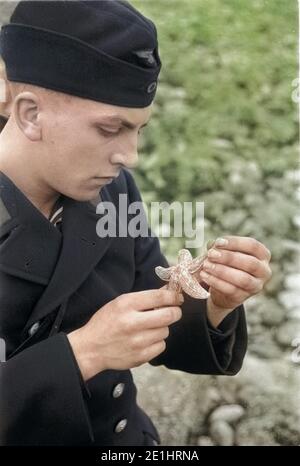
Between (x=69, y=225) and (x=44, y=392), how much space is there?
15.3 inches

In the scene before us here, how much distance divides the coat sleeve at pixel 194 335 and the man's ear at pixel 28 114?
1.47ft

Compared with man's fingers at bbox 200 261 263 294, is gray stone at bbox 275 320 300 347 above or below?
below

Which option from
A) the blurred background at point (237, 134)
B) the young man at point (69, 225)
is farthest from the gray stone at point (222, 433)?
the young man at point (69, 225)

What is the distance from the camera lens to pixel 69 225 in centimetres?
165

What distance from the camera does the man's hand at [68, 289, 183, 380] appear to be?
1396 millimetres

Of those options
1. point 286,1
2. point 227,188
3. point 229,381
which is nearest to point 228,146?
point 227,188

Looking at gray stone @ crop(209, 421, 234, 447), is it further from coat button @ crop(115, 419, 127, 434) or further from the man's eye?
the man's eye

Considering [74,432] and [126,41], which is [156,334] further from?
[126,41]

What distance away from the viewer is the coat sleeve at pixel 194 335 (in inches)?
69.4

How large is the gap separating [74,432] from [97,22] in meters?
0.85

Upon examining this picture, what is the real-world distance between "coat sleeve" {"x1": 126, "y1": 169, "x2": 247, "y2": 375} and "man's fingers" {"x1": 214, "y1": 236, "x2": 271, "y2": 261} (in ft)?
0.86

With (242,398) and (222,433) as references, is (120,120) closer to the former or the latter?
(222,433)

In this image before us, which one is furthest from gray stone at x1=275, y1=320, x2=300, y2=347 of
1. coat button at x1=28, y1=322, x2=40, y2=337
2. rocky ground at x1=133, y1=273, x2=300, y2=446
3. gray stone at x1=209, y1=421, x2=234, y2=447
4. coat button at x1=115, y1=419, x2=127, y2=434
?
coat button at x1=28, y1=322, x2=40, y2=337

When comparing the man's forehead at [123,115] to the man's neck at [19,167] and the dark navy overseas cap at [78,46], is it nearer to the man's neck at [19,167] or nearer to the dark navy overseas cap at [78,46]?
the dark navy overseas cap at [78,46]
